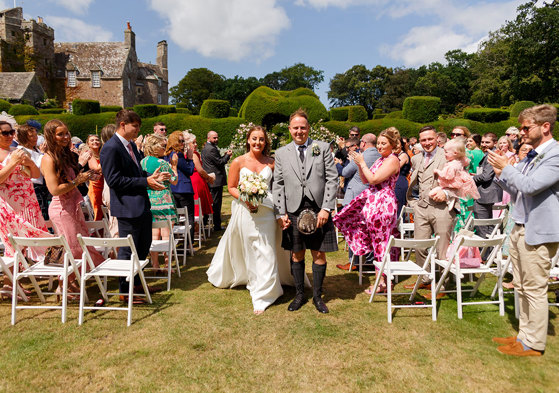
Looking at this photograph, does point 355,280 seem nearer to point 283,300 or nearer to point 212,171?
point 283,300

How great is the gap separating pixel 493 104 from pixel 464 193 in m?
48.5

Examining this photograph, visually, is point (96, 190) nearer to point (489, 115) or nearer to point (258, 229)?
point (258, 229)

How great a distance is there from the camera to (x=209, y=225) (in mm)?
8516

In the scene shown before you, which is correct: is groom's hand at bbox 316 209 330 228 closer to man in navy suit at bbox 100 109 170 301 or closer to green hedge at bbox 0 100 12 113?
man in navy suit at bbox 100 109 170 301

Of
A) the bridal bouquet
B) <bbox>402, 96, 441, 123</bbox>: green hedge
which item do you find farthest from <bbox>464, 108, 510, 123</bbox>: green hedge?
the bridal bouquet

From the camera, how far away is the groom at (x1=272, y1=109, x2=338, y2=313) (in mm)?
4324

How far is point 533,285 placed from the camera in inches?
135

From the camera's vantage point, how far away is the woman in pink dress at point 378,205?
4754mm

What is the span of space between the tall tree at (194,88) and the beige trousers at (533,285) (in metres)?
76.5

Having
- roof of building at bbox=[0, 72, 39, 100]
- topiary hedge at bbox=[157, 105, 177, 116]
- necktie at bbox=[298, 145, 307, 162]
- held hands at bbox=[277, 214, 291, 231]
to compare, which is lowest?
held hands at bbox=[277, 214, 291, 231]

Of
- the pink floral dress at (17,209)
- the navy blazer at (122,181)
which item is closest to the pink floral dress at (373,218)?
the navy blazer at (122,181)

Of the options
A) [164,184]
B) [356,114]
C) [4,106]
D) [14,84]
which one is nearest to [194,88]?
[14,84]

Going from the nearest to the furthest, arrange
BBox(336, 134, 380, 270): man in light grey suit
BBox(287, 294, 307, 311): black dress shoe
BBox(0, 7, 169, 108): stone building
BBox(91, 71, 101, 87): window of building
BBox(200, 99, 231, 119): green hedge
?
BBox(287, 294, 307, 311): black dress shoe
BBox(336, 134, 380, 270): man in light grey suit
BBox(200, 99, 231, 119): green hedge
BBox(0, 7, 169, 108): stone building
BBox(91, 71, 101, 87): window of building

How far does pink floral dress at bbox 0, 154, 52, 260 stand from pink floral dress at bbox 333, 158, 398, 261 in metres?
4.25
